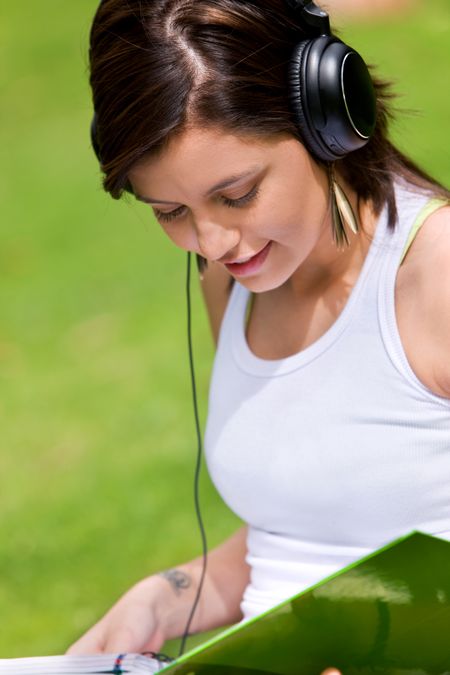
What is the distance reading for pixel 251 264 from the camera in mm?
1271

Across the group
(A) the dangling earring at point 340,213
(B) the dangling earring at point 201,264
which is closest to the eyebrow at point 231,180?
(A) the dangling earring at point 340,213

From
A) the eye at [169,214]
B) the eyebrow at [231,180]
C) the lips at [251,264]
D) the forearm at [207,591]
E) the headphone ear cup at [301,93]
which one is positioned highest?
the headphone ear cup at [301,93]

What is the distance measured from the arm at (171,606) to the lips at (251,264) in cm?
49

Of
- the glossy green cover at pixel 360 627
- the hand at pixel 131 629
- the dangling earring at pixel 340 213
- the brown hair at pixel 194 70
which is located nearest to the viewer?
the glossy green cover at pixel 360 627

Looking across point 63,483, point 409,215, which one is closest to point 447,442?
point 409,215

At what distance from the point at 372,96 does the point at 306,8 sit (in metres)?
0.12

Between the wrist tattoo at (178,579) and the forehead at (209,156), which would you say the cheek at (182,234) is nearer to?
the forehead at (209,156)

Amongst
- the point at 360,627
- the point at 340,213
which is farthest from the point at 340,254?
the point at 360,627

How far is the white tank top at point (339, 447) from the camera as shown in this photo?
1.26 meters

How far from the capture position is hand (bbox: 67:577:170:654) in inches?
56.2

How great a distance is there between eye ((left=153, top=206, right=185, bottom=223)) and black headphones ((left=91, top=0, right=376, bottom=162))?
0.52ft

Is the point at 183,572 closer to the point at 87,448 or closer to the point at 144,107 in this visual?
the point at 144,107

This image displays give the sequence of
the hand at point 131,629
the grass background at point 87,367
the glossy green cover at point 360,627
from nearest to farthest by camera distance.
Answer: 1. the glossy green cover at point 360,627
2. the hand at point 131,629
3. the grass background at point 87,367

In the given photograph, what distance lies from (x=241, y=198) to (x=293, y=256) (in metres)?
0.10
